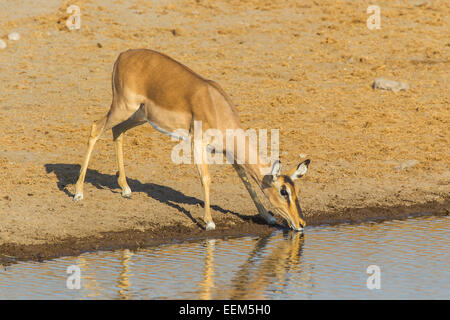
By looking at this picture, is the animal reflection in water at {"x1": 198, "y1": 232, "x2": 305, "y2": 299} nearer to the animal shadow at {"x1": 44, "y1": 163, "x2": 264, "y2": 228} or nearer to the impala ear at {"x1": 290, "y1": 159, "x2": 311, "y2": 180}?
the impala ear at {"x1": 290, "y1": 159, "x2": 311, "y2": 180}

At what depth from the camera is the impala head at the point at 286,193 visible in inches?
400

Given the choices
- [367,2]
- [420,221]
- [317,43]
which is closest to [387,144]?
[420,221]

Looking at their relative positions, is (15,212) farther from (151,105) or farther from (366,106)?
(366,106)

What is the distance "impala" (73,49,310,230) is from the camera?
33.8 feet

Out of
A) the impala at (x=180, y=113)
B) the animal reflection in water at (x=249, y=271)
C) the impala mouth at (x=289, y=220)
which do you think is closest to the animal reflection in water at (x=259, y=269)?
the animal reflection in water at (x=249, y=271)

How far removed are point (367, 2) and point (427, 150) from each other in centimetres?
1033

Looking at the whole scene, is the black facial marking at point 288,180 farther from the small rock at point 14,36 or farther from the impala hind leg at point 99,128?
the small rock at point 14,36

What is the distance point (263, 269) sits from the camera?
357 inches

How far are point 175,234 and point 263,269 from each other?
175 centimetres

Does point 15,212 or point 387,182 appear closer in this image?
point 15,212

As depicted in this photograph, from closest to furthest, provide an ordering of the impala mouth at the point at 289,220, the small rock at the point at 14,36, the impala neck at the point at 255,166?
the impala mouth at the point at 289,220
the impala neck at the point at 255,166
the small rock at the point at 14,36

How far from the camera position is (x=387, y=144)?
14766 mm

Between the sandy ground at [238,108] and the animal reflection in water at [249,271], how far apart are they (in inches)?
28.0

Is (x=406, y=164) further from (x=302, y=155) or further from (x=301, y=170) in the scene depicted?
(x=301, y=170)
